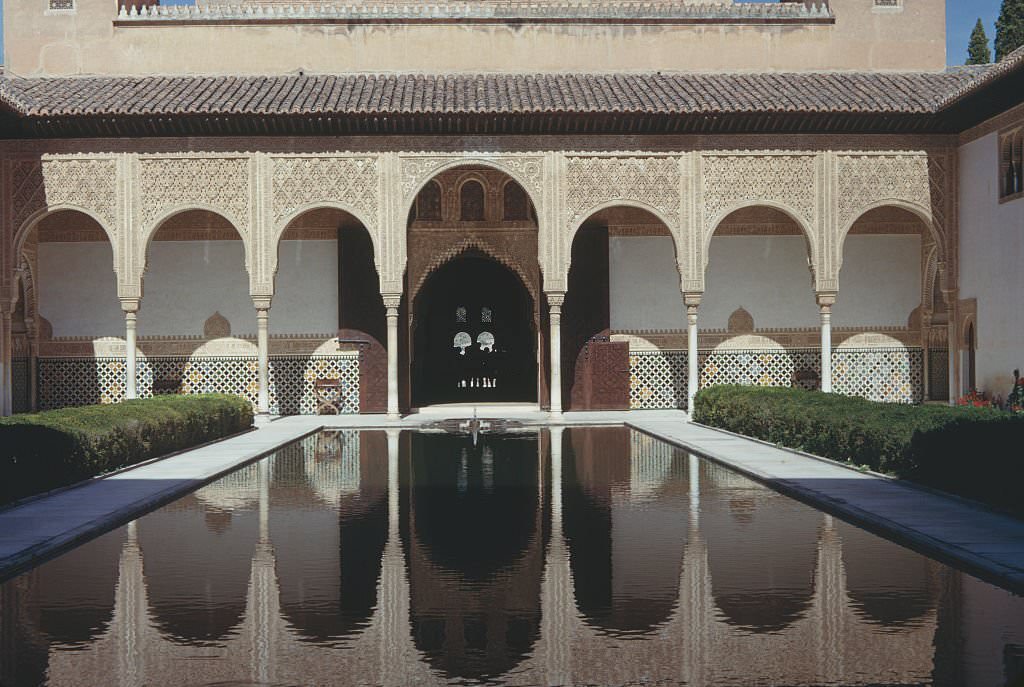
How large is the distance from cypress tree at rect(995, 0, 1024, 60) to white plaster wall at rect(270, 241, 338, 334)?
679 inches

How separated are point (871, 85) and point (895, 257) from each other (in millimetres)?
3180

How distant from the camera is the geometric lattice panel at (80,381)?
1950 centimetres

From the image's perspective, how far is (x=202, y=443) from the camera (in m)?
14.2

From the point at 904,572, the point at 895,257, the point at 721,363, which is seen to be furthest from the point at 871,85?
the point at 904,572

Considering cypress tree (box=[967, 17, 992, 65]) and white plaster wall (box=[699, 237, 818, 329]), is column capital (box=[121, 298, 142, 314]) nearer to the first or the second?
white plaster wall (box=[699, 237, 818, 329])

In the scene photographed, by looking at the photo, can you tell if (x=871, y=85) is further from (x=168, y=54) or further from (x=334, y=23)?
(x=168, y=54)

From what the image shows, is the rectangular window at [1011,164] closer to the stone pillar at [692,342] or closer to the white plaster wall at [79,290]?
the stone pillar at [692,342]

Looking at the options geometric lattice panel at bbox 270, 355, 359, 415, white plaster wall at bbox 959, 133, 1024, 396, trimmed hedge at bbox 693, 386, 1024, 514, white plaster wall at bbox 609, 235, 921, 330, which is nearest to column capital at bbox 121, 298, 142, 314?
geometric lattice panel at bbox 270, 355, 359, 415

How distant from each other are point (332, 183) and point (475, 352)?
15.1m

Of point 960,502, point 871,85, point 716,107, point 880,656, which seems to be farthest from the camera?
point 871,85

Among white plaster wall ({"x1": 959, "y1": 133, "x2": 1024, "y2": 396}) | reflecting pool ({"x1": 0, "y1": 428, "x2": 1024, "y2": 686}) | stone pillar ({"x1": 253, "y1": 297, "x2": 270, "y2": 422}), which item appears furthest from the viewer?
stone pillar ({"x1": 253, "y1": 297, "x2": 270, "y2": 422})

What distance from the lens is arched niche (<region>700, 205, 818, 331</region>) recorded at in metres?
20.1

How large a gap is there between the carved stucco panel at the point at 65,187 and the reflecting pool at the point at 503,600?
998 cm

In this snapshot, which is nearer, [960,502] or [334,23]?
[960,502]
